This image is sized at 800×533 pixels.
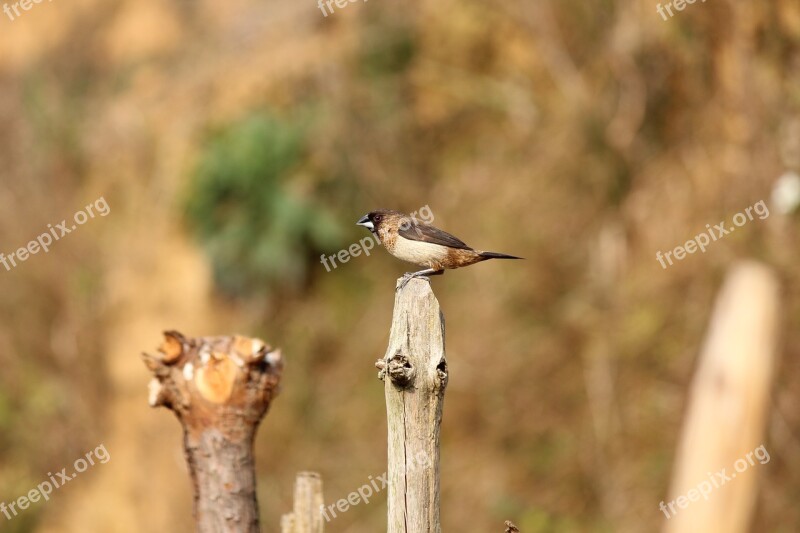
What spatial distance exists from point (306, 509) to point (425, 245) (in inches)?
45.8

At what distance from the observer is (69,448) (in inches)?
470

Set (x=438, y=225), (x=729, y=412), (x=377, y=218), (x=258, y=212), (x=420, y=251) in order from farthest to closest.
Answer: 1. (x=258, y=212)
2. (x=438, y=225)
3. (x=729, y=412)
4. (x=377, y=218)
5. (x=420, y=251)

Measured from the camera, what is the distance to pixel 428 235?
13.8 feet

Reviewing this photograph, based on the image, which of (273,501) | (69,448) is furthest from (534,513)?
(69,448)

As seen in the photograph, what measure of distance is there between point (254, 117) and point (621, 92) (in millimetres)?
4035

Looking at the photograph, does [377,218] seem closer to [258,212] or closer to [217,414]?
[217,414]

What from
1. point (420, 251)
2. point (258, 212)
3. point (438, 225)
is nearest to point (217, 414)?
point (420, 251)

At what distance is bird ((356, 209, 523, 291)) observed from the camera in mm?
4219

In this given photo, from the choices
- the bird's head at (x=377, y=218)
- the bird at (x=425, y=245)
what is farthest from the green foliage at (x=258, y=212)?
the bird at (x=425, y=245)

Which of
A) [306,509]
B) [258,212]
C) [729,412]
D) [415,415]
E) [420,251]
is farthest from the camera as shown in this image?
[258,212]

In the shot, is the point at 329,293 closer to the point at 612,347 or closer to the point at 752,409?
the point at 612,347

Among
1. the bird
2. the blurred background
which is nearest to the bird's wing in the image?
the bird

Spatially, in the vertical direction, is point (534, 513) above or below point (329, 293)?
below

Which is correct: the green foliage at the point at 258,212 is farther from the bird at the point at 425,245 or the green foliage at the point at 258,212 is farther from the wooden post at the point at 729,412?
the bird at the point at 425,245
